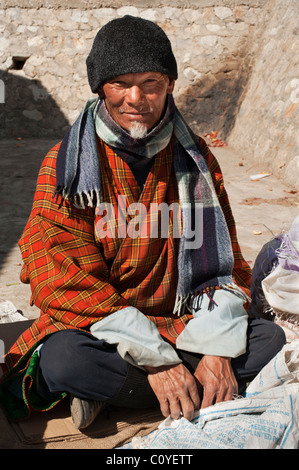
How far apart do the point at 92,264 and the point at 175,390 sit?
61 centimetres

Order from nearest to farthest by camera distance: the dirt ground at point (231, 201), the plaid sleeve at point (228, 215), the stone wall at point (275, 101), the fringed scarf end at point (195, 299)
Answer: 1. the fringed scarf end at point (195, 299)
2. the plaid sleeve at point (228, 215)
3. the dirt ground at point (231, 201)
4. the stone wall at point (275, 101)

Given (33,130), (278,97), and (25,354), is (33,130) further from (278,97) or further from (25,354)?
(25,354)

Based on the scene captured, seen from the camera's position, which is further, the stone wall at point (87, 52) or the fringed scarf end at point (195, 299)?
the stone wall at point (87, 52)

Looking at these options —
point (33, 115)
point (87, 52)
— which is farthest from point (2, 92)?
point (87, 52)

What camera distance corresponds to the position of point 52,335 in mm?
2354

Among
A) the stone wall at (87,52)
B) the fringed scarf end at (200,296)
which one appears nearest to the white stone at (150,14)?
the stone wall at (87,52)

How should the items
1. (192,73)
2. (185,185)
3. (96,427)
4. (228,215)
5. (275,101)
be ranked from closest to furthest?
(96,427) < (185,185) < (228,215) < (275,101) < (192,73)

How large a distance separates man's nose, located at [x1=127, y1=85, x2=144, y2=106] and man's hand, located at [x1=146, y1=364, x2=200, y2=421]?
1066 millimetres

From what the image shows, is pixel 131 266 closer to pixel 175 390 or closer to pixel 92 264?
pixel 92 264

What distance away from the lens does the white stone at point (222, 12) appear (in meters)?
8.99

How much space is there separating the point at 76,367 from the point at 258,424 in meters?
0.71

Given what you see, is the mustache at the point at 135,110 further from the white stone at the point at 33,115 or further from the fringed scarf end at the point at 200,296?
the white stone at the point at 33,115

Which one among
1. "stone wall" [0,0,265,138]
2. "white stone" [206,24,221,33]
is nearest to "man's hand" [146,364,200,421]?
"stone wall" [0,0,265,138]

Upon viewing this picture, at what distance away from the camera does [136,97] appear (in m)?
2.29
